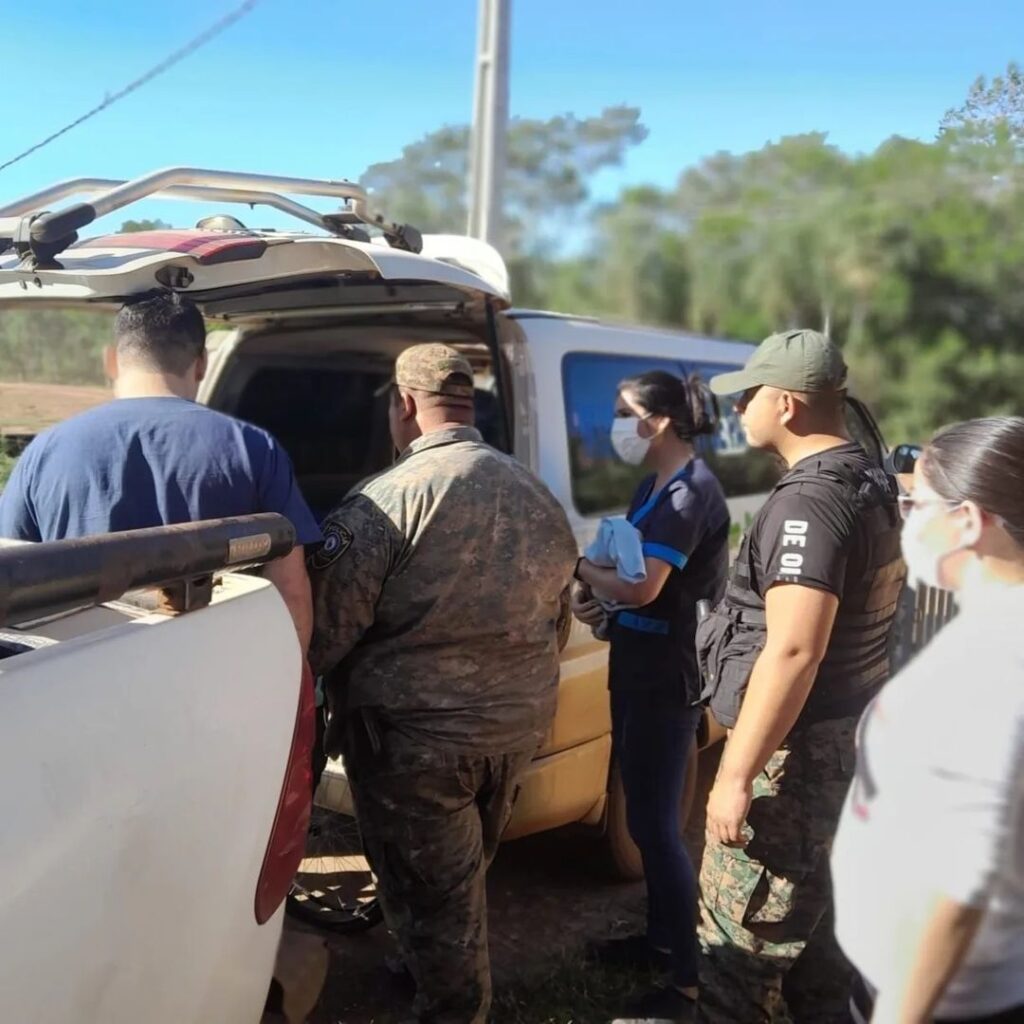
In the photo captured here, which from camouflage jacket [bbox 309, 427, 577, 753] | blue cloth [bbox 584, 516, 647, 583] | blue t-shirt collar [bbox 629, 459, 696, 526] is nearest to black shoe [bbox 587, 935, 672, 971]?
camouflage jacket [bbox 309, 427, 577, 753]

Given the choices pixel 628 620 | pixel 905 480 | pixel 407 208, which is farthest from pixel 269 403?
pixel 407 208

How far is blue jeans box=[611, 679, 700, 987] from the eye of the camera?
117 inches

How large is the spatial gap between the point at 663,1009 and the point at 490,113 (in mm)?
6645

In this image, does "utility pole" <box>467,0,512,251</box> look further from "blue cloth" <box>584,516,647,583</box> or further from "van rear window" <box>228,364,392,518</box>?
"blue cloth" <box>584,516,647,583</box>

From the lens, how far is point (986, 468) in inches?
58.2

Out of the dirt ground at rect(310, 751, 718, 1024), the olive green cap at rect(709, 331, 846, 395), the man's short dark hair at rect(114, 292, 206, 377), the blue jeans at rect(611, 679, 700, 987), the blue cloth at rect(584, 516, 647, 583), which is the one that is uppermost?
the man's short dark hair at rect(114, 292, 206, 377)

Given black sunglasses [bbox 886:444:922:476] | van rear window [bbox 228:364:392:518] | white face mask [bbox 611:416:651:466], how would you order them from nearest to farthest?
white face mask [bbox 611:416:651:466]
black sunglasses [bbox 886:444:922:476]
van rear window [bbox 228:364:392:518]

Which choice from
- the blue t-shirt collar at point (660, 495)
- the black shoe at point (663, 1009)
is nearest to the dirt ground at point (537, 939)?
the black shoe at point (663, 1009)

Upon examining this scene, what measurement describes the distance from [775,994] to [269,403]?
130 inches

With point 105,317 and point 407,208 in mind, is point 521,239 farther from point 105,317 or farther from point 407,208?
point 105,317

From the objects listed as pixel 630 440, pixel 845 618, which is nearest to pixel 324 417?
pixel 630 440

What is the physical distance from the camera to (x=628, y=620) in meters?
3.00

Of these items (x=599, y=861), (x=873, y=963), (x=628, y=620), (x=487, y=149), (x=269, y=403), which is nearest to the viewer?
(x=873, y=963)

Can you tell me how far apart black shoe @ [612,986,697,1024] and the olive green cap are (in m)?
1.74
